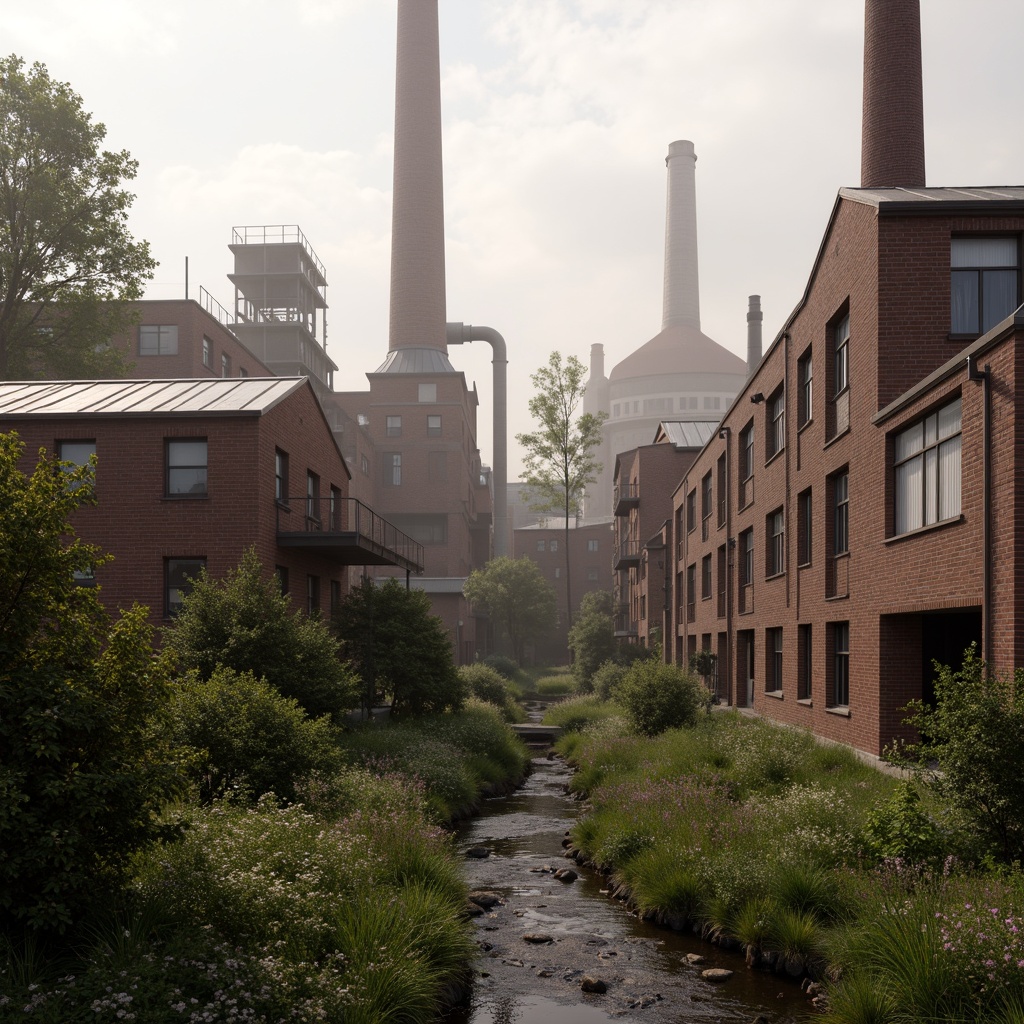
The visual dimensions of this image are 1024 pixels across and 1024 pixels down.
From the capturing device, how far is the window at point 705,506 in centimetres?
3491

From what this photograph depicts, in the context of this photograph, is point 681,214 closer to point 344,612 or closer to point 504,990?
point 344,612

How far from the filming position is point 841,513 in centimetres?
1972

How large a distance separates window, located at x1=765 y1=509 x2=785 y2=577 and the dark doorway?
7.57m

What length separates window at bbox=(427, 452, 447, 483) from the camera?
62344mm

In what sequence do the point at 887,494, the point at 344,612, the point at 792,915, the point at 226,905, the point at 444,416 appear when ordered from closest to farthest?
1. the point at 226,905
2. the point at 792,915
3. the point at 887,494
4. the point at 344,612
5. the point at 444,416

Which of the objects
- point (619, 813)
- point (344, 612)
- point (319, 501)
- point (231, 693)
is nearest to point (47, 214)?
point (319, 501)

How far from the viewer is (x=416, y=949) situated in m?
9.02

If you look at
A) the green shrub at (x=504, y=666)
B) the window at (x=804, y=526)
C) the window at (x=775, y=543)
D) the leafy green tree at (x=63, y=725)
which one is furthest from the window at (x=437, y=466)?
the leafy green tree at (x=63, y=725)

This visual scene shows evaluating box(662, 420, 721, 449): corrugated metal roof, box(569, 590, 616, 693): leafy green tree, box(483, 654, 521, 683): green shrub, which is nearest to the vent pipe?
box(662, 420, 721, 449): corrugated metal roof

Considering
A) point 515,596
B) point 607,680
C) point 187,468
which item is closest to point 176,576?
point 187,468

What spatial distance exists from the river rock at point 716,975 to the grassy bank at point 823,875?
435 mm

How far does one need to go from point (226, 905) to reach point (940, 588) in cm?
1032

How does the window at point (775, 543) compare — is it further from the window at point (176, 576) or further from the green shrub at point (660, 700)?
the window at point (176, 576)

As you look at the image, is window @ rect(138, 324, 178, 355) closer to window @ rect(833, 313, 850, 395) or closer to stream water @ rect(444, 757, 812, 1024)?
window @ rect(833, 313, 850, 395)
